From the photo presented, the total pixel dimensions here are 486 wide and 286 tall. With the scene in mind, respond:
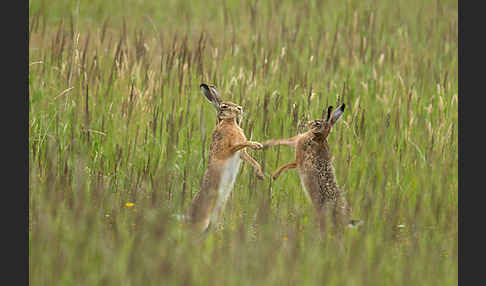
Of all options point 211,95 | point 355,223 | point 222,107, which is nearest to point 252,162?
point 222,107

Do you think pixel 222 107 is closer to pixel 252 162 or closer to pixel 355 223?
pixel 252 162

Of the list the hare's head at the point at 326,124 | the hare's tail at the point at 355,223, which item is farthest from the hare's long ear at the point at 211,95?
the hare's tail at the point at 355,223

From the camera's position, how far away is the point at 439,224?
628 cm

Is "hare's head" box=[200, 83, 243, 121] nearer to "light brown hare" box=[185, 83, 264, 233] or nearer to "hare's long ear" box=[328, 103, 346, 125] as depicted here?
"light brown hare" box=[185, 83, 264, 233]

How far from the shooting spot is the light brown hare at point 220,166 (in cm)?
589

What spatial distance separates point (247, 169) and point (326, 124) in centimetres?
113

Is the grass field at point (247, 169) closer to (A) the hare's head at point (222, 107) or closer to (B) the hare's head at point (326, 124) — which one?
(A) the hare's head at point (222, 107)

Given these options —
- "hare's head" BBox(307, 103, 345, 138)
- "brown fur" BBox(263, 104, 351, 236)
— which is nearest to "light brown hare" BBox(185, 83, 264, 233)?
"brown fur" BBox(263, 104, 351, 236)

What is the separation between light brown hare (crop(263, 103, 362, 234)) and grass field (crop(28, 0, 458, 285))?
0.19m

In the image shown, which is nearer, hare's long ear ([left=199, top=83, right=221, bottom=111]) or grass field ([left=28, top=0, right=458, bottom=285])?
grass field ([left=28, top=0, right=458, bottom=285])

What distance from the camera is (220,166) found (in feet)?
20.0

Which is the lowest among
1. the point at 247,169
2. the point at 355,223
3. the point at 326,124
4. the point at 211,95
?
the point at 355,223

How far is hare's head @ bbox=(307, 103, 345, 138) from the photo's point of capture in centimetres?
607

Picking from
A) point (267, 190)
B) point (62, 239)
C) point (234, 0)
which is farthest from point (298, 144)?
point (234, 0)
